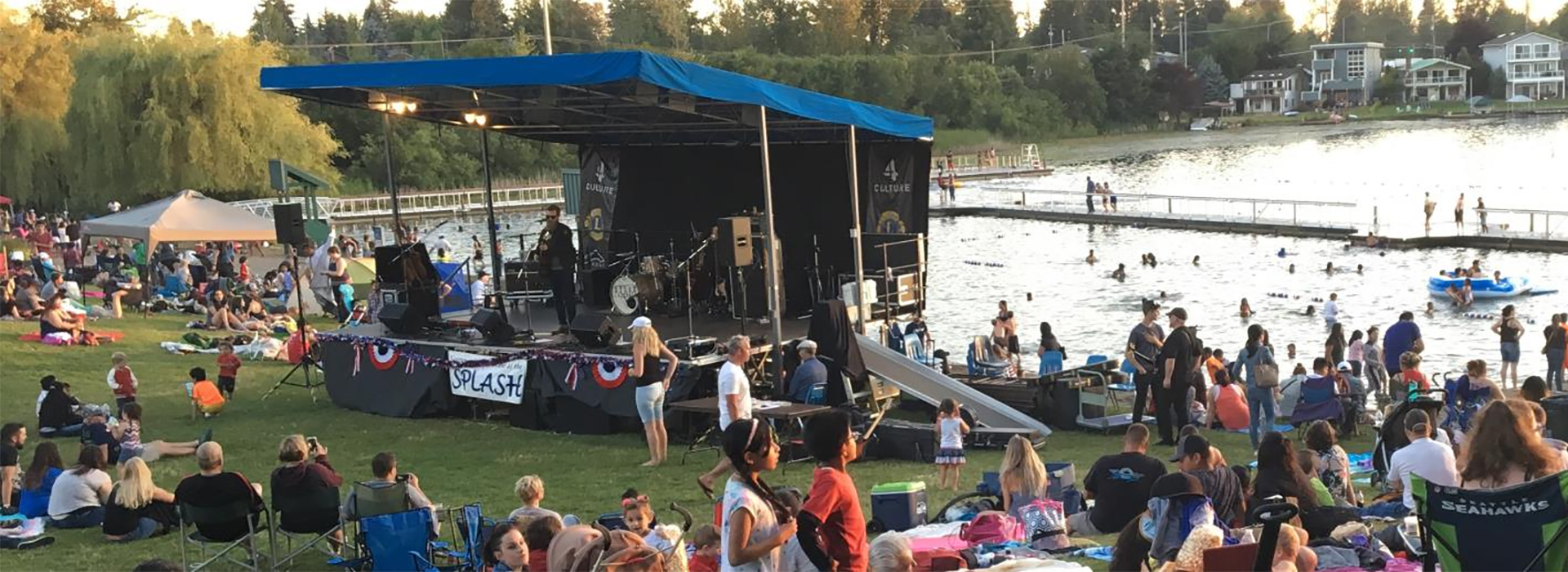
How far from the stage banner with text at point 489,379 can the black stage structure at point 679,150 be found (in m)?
0.12

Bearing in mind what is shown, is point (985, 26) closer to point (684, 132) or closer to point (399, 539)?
point (684, 132)

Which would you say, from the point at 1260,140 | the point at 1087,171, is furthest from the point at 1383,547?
the point at 1260,140

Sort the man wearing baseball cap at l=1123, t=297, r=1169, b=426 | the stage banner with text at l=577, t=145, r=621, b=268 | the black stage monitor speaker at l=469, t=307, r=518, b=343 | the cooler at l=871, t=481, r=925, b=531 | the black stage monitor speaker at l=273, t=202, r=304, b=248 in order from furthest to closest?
the stage banner with text at l=577, t=145, r=621, b=268
the black stage monitor speaker at l=273, t=202, r=304, b=248
the black stage monitor speaker at l=469, t=307, r=518, b=343
the man wearing baseball cap at l=1123, t=297, r=1169, b=426
the cooler at l=871, t=481, r=925, b=531

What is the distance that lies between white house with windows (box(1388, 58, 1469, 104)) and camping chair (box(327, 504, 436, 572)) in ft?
444

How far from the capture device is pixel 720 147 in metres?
19.3

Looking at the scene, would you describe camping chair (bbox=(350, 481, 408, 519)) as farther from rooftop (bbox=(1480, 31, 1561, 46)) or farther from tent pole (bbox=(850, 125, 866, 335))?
rooftop (bbox=(1480, 31, 1561, 46))

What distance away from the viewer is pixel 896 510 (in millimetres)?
9148

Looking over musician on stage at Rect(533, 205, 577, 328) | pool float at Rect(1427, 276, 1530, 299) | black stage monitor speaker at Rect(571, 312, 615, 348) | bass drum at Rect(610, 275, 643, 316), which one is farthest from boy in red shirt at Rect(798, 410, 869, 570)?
pool float at Rect(1427, 276, 1530, 299)

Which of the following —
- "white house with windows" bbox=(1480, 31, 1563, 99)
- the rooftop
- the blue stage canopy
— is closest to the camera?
the blue stage canopy

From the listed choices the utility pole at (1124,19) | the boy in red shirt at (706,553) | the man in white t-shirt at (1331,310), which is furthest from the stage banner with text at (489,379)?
the utility pole at (1124,19)

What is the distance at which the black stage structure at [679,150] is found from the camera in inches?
525

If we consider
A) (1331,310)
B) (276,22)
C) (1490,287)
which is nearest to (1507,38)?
(276,22)

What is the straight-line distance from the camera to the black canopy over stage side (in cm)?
1317

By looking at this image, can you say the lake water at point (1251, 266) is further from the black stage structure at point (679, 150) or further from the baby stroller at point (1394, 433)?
the baby stroller at point (1394, 433)
